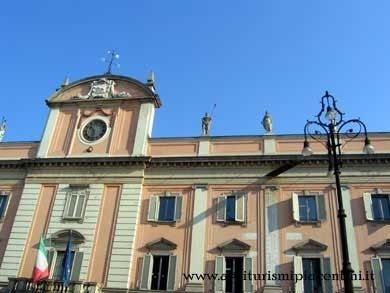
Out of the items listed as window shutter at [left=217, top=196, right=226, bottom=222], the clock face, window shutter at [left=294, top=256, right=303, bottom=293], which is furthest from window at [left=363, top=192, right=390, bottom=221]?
the clock face

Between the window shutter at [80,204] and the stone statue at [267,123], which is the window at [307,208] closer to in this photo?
the stone statue at [267,123]

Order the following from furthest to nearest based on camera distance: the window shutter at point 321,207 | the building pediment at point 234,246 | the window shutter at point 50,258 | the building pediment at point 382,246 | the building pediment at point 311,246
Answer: the window shutter at point 50,258
the window shutter at point 321,207
the building pediment at point 234,246
the building pediment at point 311,246
the building pediment at point 382,246

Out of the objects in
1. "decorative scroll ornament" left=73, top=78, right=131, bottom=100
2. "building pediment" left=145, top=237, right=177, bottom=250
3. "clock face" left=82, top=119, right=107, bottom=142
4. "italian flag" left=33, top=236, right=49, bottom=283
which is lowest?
"italian flag" left=33, top=236, right=49, bottom=283

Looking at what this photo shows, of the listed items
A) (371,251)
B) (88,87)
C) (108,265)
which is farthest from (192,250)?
(88,87)

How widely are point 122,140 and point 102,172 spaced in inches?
96.3

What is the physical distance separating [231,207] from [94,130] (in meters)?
10.3

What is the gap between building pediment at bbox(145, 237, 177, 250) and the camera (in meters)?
23.0

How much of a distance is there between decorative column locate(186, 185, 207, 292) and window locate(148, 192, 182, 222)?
3.22 ft

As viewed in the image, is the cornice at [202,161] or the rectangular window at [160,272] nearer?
the rectangular window at [160,272]

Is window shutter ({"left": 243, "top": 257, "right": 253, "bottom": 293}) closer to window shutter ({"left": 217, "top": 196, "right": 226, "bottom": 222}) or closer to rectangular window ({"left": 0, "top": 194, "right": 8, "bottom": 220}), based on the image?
window shutter ({"left": 217, "top": 196, "right": 226, "bottom": 222})

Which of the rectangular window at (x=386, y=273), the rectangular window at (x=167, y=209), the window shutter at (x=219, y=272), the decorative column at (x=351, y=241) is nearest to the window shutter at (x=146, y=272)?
the rectangular window at (x=167, y=209)

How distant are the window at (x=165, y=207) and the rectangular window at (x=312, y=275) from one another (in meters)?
7.10

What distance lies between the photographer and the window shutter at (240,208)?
23.2 metres

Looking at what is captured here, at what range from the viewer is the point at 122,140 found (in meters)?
27.1
